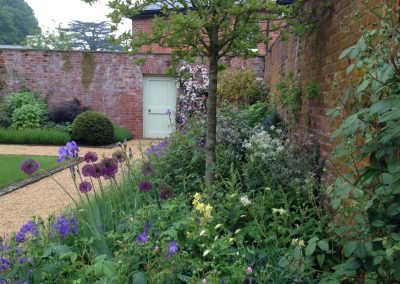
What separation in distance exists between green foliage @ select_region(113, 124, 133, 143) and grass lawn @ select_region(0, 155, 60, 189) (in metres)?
3.59

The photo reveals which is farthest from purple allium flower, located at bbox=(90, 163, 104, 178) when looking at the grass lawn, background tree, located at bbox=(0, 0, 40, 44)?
background tree, located at bbox=(0, 0, 40, 44)

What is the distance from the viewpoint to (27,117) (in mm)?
12906

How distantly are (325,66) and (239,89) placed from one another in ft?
25.1

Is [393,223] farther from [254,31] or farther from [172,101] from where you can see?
[172,101]

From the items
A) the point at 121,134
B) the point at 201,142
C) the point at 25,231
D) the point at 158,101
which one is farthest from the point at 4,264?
the point at 158,101

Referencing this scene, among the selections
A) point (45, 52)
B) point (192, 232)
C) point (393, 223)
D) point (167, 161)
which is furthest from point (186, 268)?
point (45, 52)

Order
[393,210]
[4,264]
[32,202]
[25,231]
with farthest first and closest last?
[32,202]
[25,231]
[4,264]
[393,210]

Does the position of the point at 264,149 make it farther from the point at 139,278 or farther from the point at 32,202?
Answer: the point at 32,202

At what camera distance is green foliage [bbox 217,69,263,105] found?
1106 centimetres

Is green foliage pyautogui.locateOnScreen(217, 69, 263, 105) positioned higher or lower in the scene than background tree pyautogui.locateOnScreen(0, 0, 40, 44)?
lower

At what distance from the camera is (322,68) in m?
3.80

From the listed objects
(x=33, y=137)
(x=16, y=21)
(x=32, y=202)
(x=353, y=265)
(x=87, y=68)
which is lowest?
(x=32, y=202)

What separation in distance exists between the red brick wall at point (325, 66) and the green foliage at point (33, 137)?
8.84 m

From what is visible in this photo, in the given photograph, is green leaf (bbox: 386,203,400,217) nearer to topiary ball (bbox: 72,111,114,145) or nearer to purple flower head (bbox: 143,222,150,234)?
purple flower head (bbox: 143,222,150,234)
